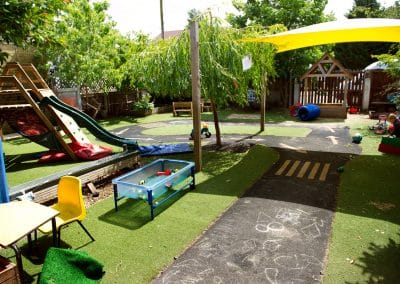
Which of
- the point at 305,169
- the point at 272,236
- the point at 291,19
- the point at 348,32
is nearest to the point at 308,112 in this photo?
the point at 291,19

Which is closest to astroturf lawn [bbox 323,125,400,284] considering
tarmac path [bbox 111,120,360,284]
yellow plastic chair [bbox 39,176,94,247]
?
tarmac path [bbox 111,120,360,284]

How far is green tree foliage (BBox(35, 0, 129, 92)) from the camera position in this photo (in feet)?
54.3

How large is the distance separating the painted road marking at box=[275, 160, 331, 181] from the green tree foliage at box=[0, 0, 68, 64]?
6135 millimetres

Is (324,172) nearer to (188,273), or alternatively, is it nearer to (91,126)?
(188,273)

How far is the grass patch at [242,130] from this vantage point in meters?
13.6

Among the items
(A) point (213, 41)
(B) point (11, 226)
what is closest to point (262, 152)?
(A) point (213, 41)

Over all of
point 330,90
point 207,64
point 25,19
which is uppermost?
point 25,19

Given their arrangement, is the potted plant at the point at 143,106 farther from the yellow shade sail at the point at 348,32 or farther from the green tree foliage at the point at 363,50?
the green tree foliage at the point at 363,50

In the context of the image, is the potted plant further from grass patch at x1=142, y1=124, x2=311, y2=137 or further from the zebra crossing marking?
the zebra crossing marking

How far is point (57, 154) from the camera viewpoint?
10.1 meters

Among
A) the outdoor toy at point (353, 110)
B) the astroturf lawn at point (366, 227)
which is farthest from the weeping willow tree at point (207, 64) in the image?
the outdoor toy at point (353, 110)

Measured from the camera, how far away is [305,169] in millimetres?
8484

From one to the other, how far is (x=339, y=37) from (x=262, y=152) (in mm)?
4300

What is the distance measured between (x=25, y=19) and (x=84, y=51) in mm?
14382
